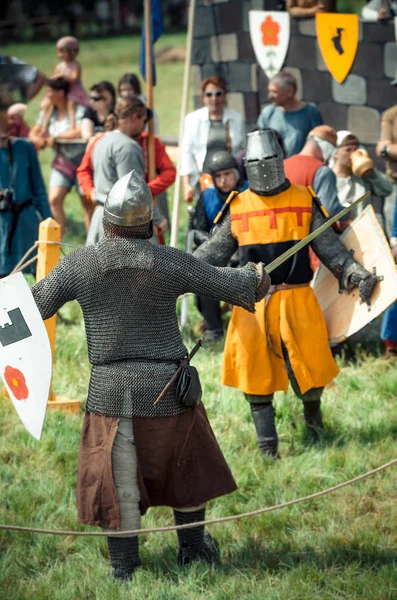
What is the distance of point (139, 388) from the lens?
416cm

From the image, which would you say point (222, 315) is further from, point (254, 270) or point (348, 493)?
point (254, 270)

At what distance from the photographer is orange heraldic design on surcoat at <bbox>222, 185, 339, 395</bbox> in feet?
17.0

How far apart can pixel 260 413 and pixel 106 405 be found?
1.39 metres

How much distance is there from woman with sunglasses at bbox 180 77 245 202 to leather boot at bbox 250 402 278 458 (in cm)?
307

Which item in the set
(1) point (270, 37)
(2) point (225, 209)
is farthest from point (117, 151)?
(1) point (270, 37)

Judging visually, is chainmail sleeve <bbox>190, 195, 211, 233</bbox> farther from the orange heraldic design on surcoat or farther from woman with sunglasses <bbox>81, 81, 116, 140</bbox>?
woman with sunglasses <bbox>81, 81, 116, 140</bbox>

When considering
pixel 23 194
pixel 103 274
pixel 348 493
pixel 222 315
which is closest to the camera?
pixel 103 274

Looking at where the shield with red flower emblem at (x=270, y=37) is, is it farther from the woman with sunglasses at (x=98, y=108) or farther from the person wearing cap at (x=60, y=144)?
the person wearing cap at (x=60, y=144)

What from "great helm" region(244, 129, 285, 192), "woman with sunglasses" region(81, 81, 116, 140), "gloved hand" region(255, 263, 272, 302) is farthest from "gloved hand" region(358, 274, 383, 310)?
"woman with sunglasses" region(81, 81, 116, 140)

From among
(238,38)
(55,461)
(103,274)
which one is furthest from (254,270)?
(238,38)

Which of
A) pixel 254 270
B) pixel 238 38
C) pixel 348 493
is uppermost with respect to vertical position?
pixel 238 38

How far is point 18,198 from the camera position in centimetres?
723

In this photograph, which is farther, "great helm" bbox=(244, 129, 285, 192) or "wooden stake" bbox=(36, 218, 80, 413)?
"wooden stake" bbox=(36, 218, 80, 413)

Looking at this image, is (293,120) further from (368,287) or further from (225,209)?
(368,287)
